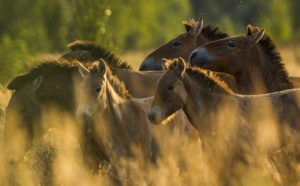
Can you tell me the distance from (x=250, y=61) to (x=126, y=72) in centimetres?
179

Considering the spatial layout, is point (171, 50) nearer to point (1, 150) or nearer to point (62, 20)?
point (1, 150)

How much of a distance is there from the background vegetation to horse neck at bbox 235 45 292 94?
3740mm

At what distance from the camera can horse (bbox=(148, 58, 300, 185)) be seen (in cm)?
1137

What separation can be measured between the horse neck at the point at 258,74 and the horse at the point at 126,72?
0.56 feet

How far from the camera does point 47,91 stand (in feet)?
42.9

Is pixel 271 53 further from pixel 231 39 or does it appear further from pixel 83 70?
pixel 83 70

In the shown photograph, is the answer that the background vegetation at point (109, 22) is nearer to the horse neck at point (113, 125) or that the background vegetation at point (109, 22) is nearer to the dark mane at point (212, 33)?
the dark mane at point (212, 33)

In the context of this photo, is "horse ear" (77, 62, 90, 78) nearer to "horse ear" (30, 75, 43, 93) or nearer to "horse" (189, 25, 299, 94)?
"horse ear" (30, 75, 43, 93)

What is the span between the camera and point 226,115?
11.6m

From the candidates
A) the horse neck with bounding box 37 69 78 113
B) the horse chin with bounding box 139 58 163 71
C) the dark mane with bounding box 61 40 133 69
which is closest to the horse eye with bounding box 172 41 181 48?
the horse chin with bounding box 139 58 163 71

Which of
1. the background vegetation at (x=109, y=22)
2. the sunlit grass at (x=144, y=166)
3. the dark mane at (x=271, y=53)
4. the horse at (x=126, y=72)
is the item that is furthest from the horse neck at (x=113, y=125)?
the background vegetation at (x=109, y=22)

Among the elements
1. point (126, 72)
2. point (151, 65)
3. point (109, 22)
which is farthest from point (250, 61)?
point (109, 22)

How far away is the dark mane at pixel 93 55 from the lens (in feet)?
47.2

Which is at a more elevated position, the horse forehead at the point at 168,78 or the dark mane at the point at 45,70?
the dark mane at the point at 45,70
